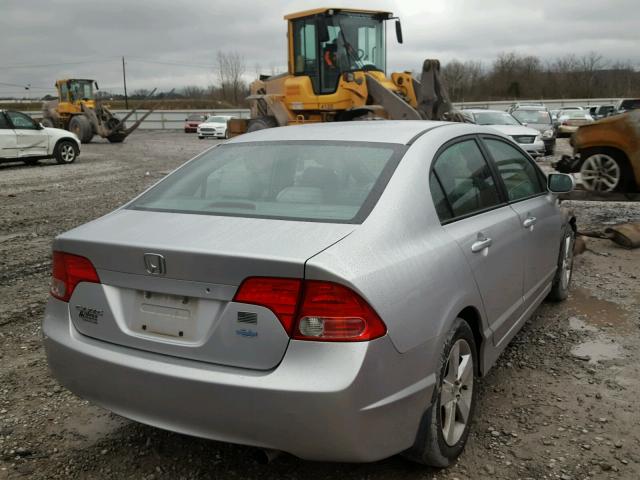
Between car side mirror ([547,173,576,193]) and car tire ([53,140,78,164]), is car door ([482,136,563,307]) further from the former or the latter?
car tire ([53,140,78,164])

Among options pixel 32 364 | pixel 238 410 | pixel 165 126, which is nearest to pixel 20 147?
pixel 32 364

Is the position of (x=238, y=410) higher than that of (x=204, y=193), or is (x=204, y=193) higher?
(x=204, y=193)

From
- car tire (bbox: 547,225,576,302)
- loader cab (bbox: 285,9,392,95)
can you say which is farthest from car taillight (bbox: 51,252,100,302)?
loader cab (bbox: 285,9,392,95)

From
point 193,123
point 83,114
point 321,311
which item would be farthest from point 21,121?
point 193,123

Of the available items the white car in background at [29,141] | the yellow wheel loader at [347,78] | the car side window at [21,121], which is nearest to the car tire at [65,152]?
→ the white car in background at [29,141]

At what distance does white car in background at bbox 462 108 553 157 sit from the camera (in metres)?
17.0

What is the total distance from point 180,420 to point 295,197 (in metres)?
1.12

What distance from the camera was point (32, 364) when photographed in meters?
3.88

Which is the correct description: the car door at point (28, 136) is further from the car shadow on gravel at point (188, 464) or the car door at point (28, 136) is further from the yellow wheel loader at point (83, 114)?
the car shadow on gravel at point (188, 464)

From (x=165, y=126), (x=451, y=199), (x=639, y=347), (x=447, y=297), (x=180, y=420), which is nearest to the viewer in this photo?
(x=180, y=420)

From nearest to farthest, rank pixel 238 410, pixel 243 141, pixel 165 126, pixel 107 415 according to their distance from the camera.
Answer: pixel 238 410
pixel 107 415
pixel 243 141
pixel 165 126

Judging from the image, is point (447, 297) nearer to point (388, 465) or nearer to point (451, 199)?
point (451, 199)

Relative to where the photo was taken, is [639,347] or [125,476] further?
[639,347]

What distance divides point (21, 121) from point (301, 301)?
17894 millimetres
